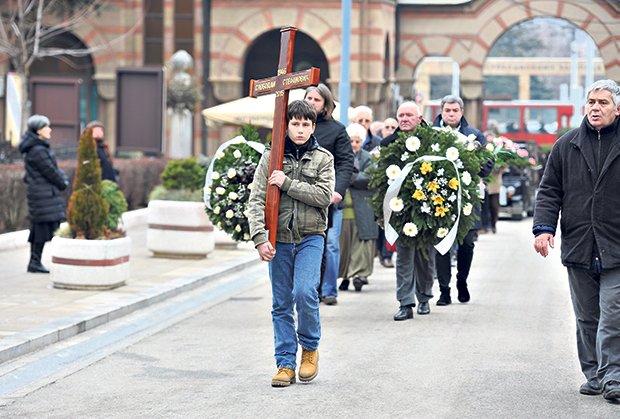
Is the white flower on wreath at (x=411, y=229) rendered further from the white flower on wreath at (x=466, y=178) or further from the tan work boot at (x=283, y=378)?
the tan work boot at (x=283, y=378)

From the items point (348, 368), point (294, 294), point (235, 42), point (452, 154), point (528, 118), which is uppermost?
point (235, 42)

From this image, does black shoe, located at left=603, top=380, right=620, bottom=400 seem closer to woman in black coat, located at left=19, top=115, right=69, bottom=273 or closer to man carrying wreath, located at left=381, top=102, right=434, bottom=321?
man carrying wreath, located at left=381, top=102, right=434, bottom=321

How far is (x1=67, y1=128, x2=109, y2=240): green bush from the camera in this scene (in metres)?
14.6

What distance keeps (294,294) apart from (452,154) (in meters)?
3.99

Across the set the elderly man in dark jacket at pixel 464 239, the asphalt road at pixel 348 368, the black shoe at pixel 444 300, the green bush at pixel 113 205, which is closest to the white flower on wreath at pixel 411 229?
the asphalt road at pixel 348 368

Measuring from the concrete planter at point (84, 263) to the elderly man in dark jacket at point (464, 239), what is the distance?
3429 millimetres

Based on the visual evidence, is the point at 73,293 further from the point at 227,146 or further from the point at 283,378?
the point at 283,378

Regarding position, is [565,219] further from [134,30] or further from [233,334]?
[134,30]

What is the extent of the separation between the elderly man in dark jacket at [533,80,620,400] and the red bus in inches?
1766

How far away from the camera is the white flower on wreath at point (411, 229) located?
12469 mm

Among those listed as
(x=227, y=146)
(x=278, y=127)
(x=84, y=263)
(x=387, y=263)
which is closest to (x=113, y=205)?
(x=84, y=263)

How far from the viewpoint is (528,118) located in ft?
182

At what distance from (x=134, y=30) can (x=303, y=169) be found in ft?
101

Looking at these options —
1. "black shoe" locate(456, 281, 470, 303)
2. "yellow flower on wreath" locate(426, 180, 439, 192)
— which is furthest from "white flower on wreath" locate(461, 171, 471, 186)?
"black shoe" locate(456, 281, 470, 303)
